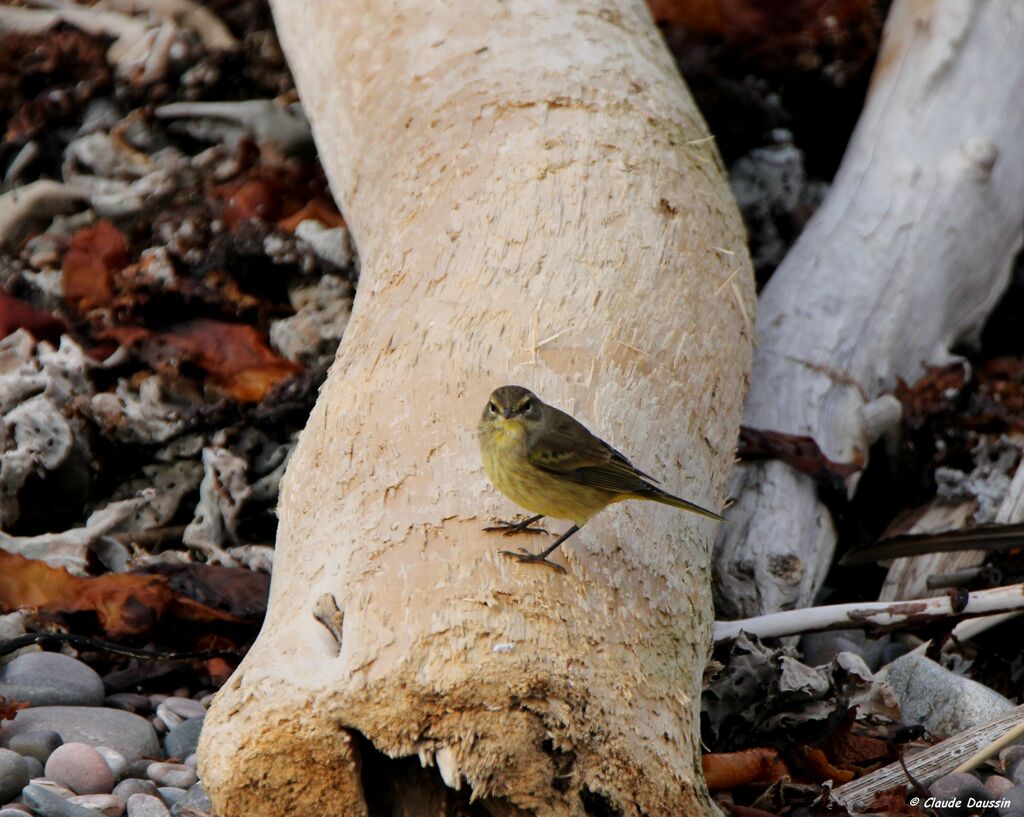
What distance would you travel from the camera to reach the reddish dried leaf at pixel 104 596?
4699 millimetres

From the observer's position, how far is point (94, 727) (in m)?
4.09

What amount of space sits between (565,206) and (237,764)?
2442mm

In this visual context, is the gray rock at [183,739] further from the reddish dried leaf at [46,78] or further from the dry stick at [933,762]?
the reddish dried leaf at [46,78]

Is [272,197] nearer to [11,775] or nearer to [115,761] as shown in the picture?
[115,761]

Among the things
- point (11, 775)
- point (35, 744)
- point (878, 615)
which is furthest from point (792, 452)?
point (11, 775)

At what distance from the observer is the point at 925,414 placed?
6.12 m

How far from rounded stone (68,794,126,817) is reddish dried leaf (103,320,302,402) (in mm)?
2446

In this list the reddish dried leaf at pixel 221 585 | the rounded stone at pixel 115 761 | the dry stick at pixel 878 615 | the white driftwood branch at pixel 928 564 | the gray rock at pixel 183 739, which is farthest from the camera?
the white driftwood branch at pixel 928 564

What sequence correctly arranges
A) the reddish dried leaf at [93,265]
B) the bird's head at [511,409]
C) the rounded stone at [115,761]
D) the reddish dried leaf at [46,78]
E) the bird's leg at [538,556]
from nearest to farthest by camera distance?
the bird's leg at [538,556], the bird's head at [511,409], the rounded stone at [115,761], the reddish dried leaf at [93,265], the reddish dried leaf at [46,78]

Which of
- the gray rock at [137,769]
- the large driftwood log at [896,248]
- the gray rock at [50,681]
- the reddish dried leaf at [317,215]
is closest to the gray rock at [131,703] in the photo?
the gray rock at [50,681]

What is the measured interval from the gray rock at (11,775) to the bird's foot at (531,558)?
1.60m

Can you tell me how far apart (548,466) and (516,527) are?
19 centimetres

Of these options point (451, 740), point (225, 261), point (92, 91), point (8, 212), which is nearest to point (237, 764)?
point (451, 740)

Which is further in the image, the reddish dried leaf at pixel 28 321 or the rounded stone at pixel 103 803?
the reddish dried leaf at pixel 28 321
